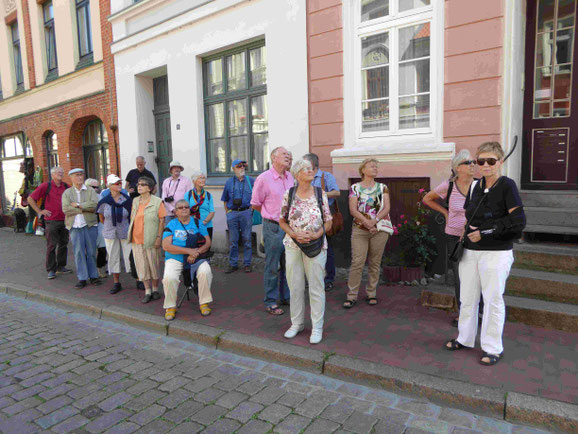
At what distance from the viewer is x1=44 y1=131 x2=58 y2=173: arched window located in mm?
14109

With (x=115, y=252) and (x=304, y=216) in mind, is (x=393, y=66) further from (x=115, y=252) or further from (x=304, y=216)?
(x=115, y=252)

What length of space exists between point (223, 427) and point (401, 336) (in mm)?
2063

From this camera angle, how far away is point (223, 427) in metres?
3.08

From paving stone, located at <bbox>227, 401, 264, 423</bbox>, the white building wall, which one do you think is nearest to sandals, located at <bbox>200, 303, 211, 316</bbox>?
paving stone, located at <bbox>227, 401, 264, 423</bbox>

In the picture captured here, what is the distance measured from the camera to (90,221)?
23.2ft

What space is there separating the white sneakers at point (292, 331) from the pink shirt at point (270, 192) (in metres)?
1.32

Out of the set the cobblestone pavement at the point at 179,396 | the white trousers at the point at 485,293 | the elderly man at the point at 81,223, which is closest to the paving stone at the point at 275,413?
the cobblestone pavement at the point at 179,396

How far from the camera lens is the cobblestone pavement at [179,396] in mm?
3107

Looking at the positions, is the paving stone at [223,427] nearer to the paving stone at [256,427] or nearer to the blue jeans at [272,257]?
the paving stone at [256,427]

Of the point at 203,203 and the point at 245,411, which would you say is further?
the point at 203,203

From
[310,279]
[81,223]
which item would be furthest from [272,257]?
[81,223]

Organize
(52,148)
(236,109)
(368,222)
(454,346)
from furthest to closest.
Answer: (52,148), (236,109), (368,222), (454,346)

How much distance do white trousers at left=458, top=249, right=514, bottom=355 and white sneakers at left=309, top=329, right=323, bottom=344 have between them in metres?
1.32

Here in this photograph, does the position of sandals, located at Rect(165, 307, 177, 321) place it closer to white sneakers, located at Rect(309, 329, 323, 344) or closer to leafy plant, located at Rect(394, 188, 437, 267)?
white sneakers, located at Rect(309, 329, 323, 344)
